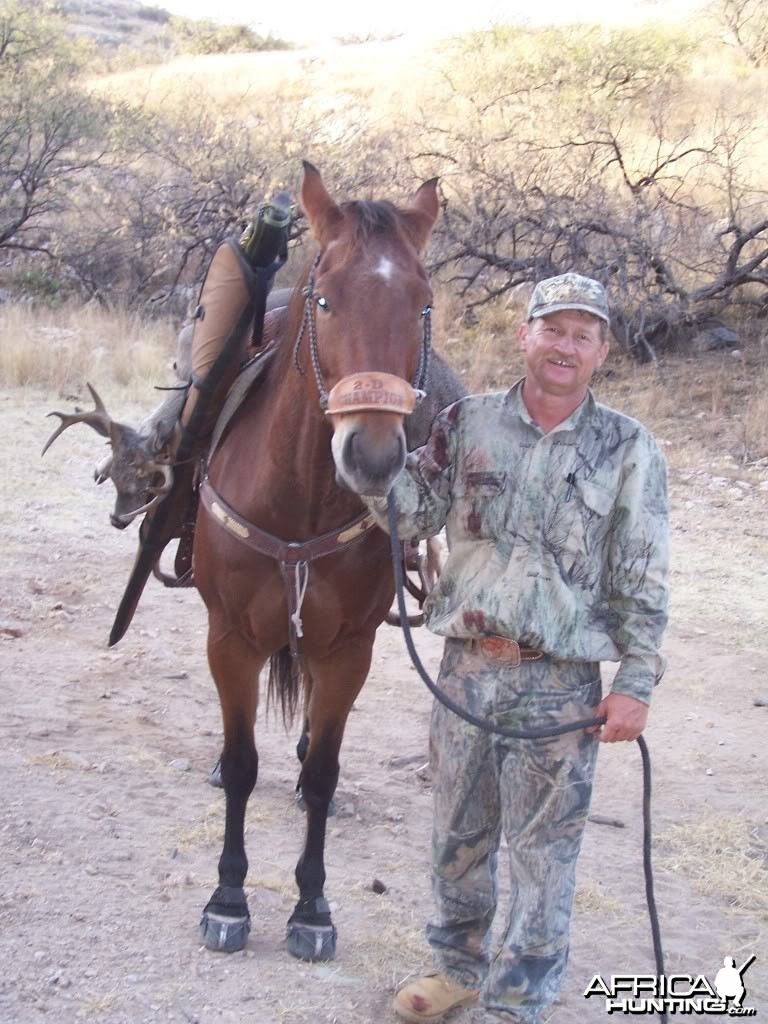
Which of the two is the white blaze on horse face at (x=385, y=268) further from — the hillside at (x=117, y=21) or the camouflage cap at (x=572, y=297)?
the hillside at (x=117, y=21)

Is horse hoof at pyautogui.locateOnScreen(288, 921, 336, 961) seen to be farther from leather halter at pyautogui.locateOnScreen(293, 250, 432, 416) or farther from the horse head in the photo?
leather halter at pyautogui.locateOnScreen(293, 250, 432, 416)

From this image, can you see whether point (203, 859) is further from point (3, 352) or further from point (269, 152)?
point (269, 152)

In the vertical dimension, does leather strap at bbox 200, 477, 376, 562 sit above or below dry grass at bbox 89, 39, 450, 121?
below

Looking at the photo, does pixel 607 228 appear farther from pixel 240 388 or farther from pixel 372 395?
pixel 372 395

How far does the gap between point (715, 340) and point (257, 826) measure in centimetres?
894

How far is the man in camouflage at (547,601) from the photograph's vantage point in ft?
8.13

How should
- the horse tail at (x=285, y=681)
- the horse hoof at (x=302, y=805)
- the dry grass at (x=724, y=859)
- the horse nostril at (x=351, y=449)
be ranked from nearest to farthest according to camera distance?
the horse nostril at (x=351, y=449) → the dry grass at (x=724, y=859) → the horse tail at (x=285, y=681) → the horse hoof at (x=302, y=805)

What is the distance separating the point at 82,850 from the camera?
366 cm

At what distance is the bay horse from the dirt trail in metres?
0.24

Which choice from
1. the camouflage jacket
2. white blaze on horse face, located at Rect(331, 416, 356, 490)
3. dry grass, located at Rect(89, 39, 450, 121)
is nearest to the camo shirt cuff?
the camouflage jacket

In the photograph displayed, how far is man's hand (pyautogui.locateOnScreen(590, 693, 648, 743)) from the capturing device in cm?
245

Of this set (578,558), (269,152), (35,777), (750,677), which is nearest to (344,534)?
(578,558)

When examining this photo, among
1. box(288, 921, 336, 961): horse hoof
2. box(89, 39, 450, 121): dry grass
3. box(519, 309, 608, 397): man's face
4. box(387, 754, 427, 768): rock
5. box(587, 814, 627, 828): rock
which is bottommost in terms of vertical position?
box(387, 754, 427, 768): rock

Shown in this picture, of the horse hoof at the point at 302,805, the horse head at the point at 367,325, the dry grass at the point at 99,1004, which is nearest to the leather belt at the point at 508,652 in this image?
the horse head at the point at 367,325
